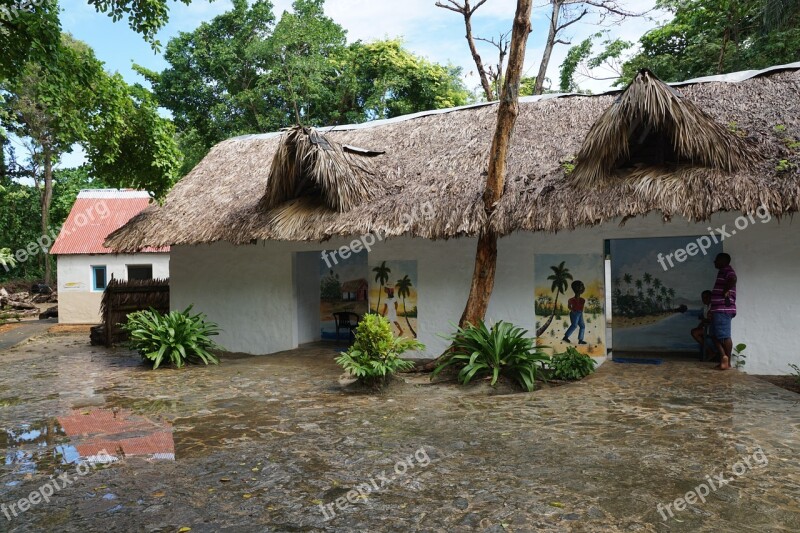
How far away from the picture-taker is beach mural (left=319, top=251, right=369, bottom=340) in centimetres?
1194

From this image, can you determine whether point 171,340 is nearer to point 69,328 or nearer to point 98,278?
point 69,328

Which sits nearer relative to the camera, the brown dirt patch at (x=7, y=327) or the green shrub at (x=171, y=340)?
the green shrub at (x=171, y=340)

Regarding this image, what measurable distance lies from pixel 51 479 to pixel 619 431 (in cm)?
481

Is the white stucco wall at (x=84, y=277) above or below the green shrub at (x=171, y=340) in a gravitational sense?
above

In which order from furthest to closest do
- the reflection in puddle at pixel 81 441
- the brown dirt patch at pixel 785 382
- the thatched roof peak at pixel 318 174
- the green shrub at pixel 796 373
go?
the thatched roof peak at pixel 318 174
the green shrub at pixel 796 373
the brown dirt patch at pixel 785 382
the reflection in puddle at pixel 81 441

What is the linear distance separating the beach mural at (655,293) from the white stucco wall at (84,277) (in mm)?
13933

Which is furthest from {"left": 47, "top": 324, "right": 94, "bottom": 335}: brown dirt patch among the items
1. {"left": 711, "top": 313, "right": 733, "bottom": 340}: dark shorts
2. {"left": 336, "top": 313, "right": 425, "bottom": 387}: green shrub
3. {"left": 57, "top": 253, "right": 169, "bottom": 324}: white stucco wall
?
{"left": 711, "top": 313, "right": 733, "bottom": 340}: dark shorts

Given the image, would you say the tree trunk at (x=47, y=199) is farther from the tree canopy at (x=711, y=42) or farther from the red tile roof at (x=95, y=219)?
the tree canopy at (x=711, y=42)

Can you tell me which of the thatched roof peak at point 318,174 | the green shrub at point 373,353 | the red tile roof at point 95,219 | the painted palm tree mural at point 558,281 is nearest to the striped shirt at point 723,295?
the painted palm tree mural at point 558,281

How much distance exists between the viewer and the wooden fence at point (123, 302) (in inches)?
501

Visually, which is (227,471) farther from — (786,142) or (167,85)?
(167,85)

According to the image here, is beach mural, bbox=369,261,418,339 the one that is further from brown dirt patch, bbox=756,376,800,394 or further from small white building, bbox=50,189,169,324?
small white building, bbox=50,189,169,324

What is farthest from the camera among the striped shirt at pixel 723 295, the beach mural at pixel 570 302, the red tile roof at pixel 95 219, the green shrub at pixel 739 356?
the red tile roof at pixel 95 219

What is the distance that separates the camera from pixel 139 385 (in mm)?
8141
